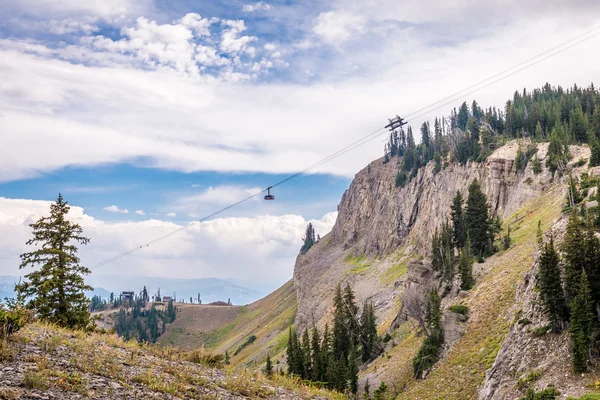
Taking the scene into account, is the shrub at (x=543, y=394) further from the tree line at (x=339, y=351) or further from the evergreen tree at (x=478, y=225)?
the evergreen tree at (x=478, y=225)

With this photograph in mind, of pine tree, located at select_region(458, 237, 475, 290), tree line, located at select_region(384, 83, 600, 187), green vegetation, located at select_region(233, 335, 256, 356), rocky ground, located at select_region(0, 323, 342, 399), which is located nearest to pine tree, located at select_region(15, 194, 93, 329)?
rocky ground, located at select_region(0, 323, 342, 399)

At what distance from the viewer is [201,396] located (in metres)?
15.8

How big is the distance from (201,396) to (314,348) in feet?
187

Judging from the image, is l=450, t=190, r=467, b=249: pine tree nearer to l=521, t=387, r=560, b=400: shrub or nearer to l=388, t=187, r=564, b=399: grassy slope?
l=388, t=187, r=564, b=399: grassy slope

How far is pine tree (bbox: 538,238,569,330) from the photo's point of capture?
30109 millimetres

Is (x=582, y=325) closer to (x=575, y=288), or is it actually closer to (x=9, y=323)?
(x=575, y=288)

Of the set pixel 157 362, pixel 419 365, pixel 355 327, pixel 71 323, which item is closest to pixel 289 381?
pixel 157 362

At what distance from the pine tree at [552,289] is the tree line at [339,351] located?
2859 centimetres

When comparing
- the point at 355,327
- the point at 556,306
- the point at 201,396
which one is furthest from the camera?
the point at 355,327

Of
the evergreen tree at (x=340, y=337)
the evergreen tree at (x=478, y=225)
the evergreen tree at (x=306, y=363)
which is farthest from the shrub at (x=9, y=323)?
the evergreen tree at (x=478, y=225)

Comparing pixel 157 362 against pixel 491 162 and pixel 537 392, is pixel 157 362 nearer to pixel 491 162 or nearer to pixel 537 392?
pixel 537 392

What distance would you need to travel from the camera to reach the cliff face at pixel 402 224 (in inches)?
4382

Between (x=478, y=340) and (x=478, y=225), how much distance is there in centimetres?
3589

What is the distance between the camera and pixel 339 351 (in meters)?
78.7
